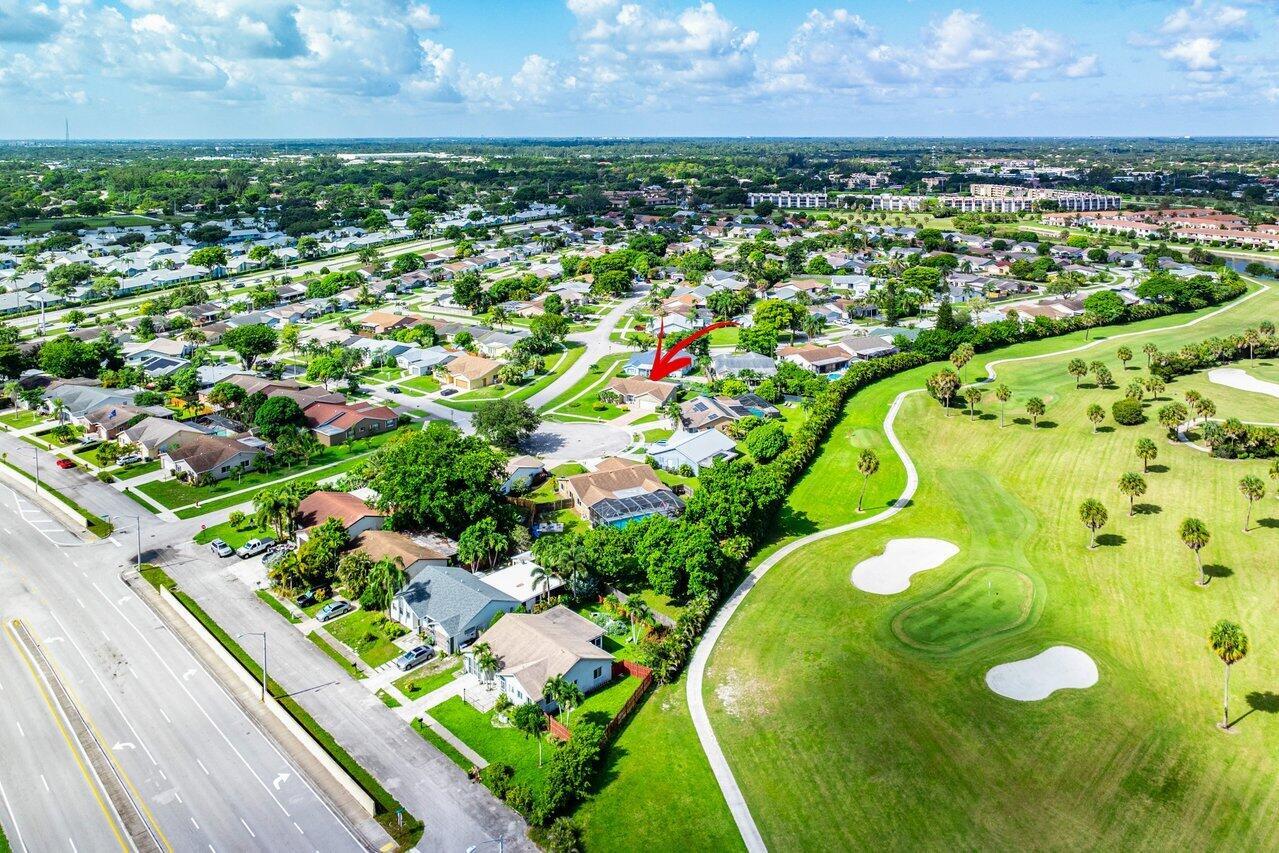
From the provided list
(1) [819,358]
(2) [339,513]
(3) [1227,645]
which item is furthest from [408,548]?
(1) [819,358]

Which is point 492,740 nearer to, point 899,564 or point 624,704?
point 624,704

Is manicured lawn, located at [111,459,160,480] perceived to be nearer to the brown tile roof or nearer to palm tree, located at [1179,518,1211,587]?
the brown tile roof

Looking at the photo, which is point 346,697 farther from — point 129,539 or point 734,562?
point 129,539

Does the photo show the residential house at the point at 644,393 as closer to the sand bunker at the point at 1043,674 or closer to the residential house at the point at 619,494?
the residential house at the point at 619,494

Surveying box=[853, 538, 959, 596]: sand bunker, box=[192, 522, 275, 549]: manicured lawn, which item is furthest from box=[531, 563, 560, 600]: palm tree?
box=[192, 522, 275, 549]: manicured lawn

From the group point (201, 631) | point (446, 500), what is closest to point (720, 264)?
point (446, 500)
